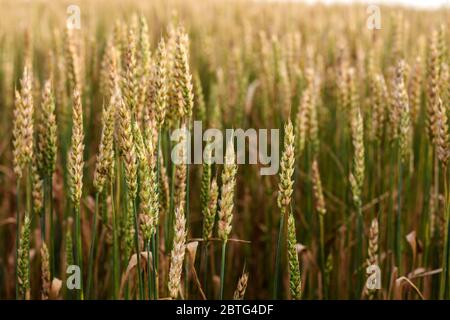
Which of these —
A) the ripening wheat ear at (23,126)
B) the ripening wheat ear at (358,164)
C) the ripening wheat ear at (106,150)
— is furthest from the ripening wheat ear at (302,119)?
the ripening wheat ear at (23,126)

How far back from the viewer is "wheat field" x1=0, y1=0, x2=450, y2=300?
1.13 meters

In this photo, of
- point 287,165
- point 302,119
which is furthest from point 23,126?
point 302,119

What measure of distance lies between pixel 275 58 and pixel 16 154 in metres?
1.11

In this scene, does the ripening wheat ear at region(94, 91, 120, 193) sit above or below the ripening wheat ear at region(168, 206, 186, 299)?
above

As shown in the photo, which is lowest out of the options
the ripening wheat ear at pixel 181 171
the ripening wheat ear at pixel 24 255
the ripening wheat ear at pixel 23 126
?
the ripening wheat ear at pixel 24 255

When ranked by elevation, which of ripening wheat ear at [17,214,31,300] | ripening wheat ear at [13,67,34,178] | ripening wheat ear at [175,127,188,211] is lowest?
ripening wheat ear at [17,214,31,300]

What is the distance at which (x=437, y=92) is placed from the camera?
143 cm

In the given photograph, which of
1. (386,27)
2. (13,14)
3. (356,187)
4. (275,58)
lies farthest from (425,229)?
(13,14)

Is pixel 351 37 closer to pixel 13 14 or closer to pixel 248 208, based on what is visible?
pixel 248 208

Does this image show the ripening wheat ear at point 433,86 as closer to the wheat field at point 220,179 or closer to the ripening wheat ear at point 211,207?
the wheat field at point 220,179

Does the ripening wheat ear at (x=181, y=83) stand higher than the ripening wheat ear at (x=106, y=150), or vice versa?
the ripening wheat ear at (x=181, y=83)

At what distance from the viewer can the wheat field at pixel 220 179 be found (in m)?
1.13

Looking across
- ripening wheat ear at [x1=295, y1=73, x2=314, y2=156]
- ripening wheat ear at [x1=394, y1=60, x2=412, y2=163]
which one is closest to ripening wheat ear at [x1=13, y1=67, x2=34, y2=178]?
ripening wheat ear at [x1=295, y1=73, x2=314, y2=156]

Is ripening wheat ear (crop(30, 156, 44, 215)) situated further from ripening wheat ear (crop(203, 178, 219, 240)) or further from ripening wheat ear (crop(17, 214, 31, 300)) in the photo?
ripening wheat ear (crop(203, 178, 219, 240))
